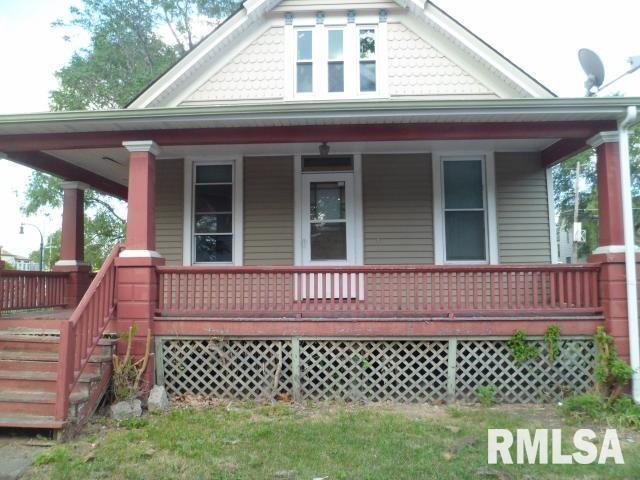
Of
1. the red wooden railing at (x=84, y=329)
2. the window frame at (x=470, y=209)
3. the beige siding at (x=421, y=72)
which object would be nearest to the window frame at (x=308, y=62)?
the beige siding at (x=421, y=72)

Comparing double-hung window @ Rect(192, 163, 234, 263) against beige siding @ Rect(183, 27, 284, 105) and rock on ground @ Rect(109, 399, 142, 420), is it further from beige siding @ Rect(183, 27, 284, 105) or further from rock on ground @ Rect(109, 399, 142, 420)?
rock on ground @ Rect(109, 399, 142, 420)

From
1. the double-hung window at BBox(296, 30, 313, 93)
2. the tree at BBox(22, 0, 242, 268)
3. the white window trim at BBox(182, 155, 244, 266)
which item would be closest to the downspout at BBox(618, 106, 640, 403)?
the double-hung window at BBox(296, 30, 313, 93)

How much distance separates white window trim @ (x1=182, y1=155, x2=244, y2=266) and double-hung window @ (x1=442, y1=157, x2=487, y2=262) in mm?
3220

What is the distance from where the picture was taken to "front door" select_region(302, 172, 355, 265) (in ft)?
23.6

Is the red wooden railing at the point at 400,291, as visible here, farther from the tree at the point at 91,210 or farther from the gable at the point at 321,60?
the tree at the point at 91,210

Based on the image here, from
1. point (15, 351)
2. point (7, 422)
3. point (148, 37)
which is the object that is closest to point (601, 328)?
point (7, 422)

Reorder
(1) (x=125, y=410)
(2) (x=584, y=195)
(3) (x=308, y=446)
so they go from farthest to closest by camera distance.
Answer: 1. (2) (x=584, y=195)
2. (1) (x=125, y=410)
3. (3) (x=308, y=446)

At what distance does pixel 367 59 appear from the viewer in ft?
25.1

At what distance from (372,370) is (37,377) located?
368cm

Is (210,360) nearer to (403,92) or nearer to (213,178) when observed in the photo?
(213,178)

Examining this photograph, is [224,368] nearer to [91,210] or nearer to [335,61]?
[335,61]

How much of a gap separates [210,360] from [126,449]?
5.67 feet

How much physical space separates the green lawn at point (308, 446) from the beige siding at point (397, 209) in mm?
2559

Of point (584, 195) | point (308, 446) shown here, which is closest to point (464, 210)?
point (308, 446)
